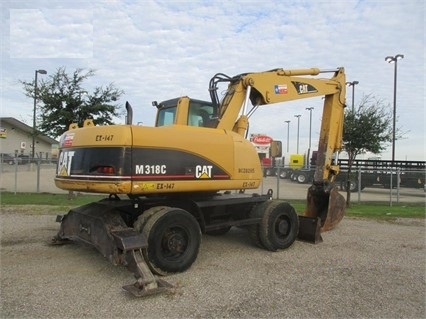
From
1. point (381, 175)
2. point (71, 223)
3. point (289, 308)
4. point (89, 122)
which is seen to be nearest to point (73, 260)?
point (71, 223)

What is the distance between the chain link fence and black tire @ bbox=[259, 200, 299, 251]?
31.4 feet

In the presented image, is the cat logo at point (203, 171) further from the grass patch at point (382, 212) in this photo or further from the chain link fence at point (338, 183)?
the chain link fence at point (338, 183)

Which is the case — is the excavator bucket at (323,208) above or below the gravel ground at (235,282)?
above

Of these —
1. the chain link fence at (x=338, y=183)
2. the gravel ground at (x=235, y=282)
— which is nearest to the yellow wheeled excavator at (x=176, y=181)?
the gravel ground at (x=235, y=282)

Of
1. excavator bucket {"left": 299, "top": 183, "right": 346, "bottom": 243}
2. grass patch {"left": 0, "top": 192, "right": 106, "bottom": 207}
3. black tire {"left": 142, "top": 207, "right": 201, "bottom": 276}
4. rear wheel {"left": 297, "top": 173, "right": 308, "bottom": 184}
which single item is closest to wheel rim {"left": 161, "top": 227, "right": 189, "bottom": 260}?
black tire {"left": 142, "top": 207, "right": 201, "bottom": 276}

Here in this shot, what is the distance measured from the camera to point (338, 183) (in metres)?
24.4

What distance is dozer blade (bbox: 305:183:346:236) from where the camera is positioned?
920 cm

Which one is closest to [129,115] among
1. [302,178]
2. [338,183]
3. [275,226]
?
[275,226]

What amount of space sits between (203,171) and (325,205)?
3.93m

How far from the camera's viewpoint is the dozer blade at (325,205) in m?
9.20

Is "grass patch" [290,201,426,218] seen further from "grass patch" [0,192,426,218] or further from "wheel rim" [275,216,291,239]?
"wheel rim" [275,216,291,239]

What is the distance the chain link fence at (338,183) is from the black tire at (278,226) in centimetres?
958

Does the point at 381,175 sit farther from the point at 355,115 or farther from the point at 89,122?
the point at 89,122

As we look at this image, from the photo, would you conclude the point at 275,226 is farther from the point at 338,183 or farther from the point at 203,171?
the point at 338,183
